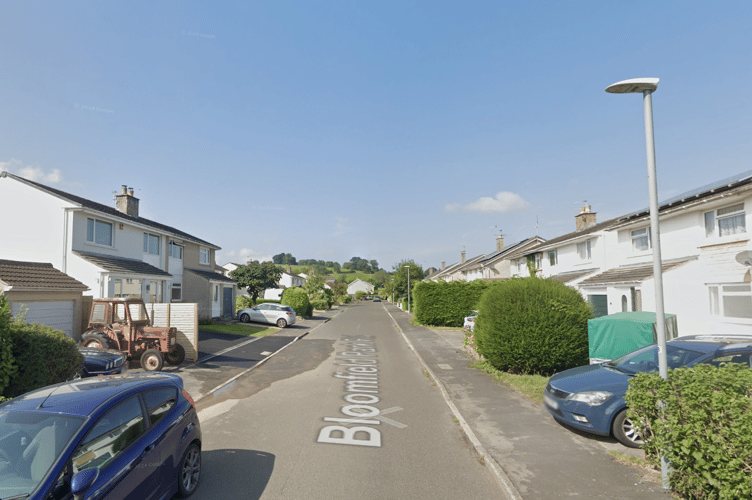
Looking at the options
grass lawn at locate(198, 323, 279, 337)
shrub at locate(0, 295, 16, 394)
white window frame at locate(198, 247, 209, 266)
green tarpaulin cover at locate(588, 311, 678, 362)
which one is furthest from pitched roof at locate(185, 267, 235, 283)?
green tarpaulin cover at locate(588, 311, 678, 362)

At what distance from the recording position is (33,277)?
13695 millimetres

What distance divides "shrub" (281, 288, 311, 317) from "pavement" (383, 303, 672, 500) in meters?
28.2

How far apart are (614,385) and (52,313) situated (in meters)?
16.3

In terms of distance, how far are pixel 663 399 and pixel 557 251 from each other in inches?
1037

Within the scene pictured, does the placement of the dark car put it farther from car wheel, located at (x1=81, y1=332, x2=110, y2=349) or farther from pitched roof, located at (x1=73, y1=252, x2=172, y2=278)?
pitched roof, located at (x1=73, y1=252, x2=172, y2=278)

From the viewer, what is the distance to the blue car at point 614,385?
22.9 ft

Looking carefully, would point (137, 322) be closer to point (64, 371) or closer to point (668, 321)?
point (64, 371)

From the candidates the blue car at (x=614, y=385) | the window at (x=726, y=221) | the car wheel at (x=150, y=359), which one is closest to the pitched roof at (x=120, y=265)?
the car wheel at (x=150, y=359)

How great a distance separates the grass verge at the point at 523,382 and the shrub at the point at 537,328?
36 cm

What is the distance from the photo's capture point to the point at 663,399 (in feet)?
16.7

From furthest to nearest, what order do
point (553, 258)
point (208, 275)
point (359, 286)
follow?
1. point (359, 286)
2. point (553, 258)
3. point (208, 275)

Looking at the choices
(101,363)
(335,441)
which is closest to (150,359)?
(101,363)

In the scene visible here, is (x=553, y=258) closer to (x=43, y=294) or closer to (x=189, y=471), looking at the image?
(x=43, y=294)

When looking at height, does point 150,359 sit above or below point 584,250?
below
